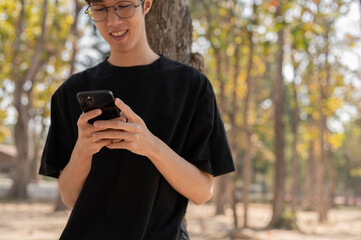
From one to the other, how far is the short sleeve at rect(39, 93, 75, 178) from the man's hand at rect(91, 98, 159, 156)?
1.43 feet

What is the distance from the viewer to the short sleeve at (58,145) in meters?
1.91

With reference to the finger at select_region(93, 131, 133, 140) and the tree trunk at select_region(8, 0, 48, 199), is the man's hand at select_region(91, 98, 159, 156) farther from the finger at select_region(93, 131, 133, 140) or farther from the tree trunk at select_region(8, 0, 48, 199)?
the tree trunk at select_region(8, 0, 48, 199)

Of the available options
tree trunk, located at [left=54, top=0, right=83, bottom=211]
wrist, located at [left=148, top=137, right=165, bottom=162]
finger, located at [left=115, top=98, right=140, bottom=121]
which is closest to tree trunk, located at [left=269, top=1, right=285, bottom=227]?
tree trunk, located at [left=54, top=0, right=83, bottom=211]

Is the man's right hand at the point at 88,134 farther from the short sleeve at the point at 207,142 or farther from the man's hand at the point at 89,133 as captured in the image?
the short sleeve at the point at 207,142

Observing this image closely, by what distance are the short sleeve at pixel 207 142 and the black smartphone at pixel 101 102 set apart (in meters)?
0.43

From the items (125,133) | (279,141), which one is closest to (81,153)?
(125,133)

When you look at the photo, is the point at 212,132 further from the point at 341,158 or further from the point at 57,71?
the point at 341,158

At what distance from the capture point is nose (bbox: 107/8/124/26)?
1.78 m

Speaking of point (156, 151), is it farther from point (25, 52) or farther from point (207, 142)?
point (25, 52)

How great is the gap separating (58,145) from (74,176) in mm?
198

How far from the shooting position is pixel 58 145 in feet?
6.36

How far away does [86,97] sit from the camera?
1.42 m

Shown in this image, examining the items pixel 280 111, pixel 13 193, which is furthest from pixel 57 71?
pixel 280 111

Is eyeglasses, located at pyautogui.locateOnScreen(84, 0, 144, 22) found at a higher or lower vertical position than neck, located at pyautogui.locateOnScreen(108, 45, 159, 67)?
higher
